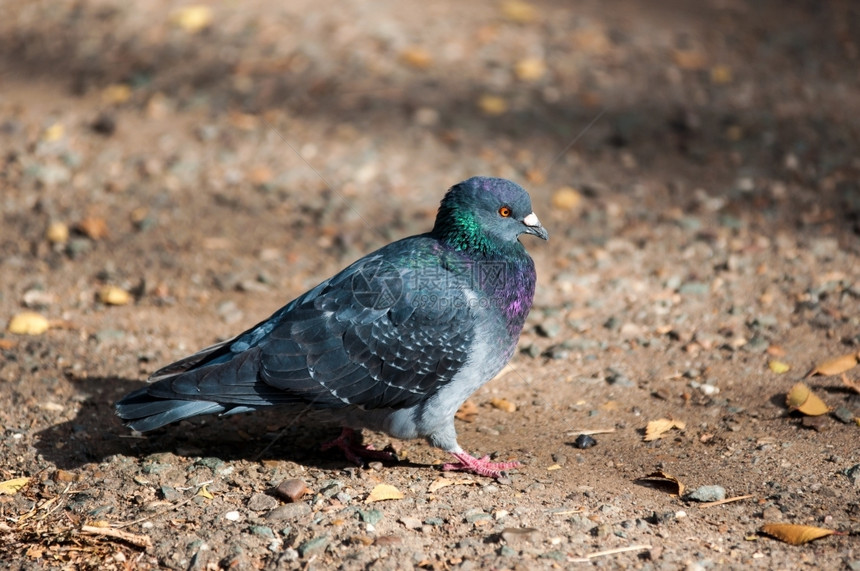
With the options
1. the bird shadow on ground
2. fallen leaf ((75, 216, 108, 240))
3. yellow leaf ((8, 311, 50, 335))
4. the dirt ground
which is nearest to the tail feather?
the dirt ground

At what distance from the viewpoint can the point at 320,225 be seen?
303 inches

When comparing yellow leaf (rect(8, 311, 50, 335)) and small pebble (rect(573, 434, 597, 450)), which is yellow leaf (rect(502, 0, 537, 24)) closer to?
yellow leaf (rect(8, 311, 50, 335))

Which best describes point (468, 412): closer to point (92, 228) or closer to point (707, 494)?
point (707, 494)

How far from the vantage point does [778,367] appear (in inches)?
223

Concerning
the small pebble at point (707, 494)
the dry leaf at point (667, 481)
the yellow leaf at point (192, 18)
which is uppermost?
the yellow leaf at point (192, 18)

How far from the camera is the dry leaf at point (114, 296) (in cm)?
670

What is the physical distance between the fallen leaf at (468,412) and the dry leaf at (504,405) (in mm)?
119

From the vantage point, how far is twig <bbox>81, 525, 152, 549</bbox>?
163 inches

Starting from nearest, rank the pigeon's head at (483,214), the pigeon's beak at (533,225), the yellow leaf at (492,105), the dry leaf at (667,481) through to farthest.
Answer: the dry leaf at (667,481)
the pigeon's head at (483,214)
the pigeon's beak at (533,225)
the yellow leaf at (492,105)

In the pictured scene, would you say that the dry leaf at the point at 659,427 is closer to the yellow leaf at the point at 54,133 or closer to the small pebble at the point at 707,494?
the small pebble at the point at 707,494

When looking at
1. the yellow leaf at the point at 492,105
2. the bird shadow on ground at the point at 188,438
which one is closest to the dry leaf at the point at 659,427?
the bird shadow on ground at the point at 188,438

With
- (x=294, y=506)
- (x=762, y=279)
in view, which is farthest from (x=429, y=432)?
(x=762, y=279)

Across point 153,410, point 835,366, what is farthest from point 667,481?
point 153,410

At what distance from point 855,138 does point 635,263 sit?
301 cm
